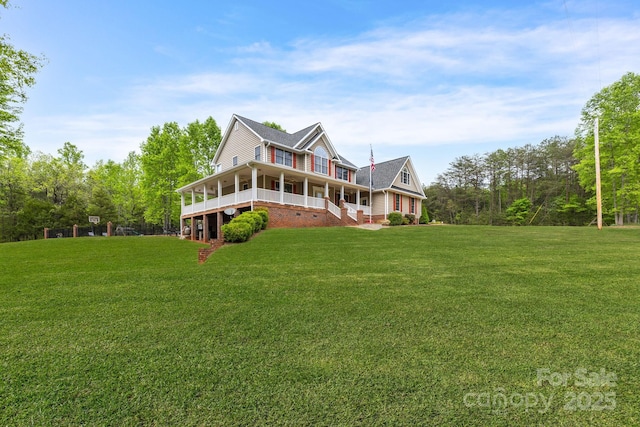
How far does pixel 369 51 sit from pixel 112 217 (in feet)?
109

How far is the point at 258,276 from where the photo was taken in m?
6.25

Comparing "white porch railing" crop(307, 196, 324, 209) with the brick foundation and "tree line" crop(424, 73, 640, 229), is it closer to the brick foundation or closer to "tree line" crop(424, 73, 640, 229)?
the brick foundation

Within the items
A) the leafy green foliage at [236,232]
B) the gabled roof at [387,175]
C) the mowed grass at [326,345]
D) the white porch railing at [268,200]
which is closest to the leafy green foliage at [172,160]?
the white porch railing at [268,200]

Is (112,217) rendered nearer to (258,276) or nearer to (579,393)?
(258,276)

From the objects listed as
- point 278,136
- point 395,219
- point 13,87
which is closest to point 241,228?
point 13,87

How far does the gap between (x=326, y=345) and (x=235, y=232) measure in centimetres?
754

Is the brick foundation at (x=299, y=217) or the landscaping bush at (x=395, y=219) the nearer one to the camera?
the brick foundation at (x=299, y=217)

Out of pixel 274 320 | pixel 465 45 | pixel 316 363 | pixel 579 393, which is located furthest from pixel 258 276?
pixel 465 45

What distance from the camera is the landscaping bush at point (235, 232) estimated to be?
10039mm

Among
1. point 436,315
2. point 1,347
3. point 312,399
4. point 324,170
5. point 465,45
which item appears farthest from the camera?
point 324,170

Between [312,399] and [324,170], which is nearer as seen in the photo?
[312,399]

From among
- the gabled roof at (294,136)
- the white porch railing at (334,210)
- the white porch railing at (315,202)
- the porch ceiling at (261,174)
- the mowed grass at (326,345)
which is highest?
the gabled roof at (294,136)

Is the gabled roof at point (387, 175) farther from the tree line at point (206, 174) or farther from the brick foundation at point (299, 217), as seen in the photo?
the tree line at point (206, 174)

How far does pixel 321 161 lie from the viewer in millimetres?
21188
